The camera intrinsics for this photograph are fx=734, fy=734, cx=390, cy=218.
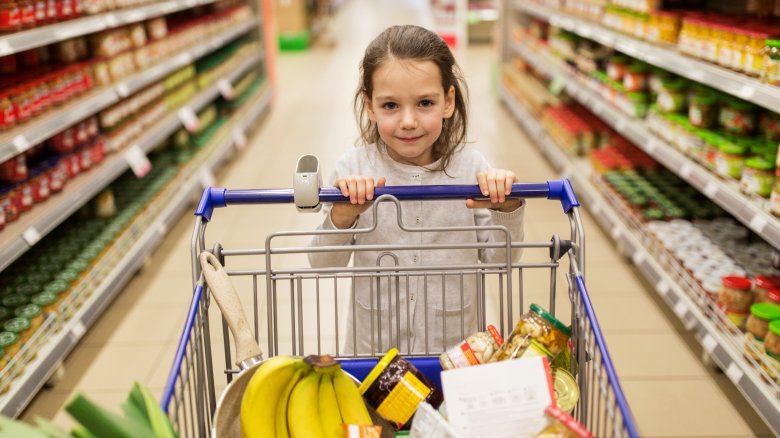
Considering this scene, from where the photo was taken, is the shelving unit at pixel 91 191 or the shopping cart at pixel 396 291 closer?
the shopping cart at pixel 396 291

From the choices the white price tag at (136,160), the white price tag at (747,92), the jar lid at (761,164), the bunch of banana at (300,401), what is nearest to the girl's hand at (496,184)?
the bunch of banana at (300,401)

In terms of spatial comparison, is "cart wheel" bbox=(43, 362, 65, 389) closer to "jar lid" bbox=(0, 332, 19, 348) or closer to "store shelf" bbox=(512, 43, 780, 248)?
"jar lid" bbox=(0, 332, 19, 348)

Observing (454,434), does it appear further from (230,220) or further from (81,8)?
(230,220)

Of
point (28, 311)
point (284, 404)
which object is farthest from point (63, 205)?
point (284, 404)

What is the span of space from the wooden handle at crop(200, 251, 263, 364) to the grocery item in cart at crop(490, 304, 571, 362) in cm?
42

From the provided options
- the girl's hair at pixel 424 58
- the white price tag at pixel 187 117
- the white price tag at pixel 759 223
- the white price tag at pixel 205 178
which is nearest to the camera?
the girl's hair at pixel 424 58

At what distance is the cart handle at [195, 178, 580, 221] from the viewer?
1.42 m

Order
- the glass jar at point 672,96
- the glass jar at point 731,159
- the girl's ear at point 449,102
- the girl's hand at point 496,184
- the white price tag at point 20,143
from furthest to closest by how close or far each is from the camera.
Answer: the glass jar at point 672,96 < the glass jar at point 731,159 < the white price tag at point 20,143 < the girl's ear at point 449,102 < the girl's hand at point 496,184

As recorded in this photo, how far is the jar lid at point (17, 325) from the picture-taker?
2.58 m

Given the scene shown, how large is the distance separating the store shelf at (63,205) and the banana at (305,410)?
5.53 ft

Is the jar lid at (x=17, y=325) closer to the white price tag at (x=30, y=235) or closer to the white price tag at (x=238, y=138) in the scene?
the white price tag at (x=30, y=235)

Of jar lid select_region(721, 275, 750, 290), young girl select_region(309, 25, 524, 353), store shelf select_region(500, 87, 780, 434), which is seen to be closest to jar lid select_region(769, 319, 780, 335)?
store shelf select_region(500, 87, 780, 434)

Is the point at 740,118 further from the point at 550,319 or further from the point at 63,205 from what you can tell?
the point at 63,205

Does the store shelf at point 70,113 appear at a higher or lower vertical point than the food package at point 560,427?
higher
